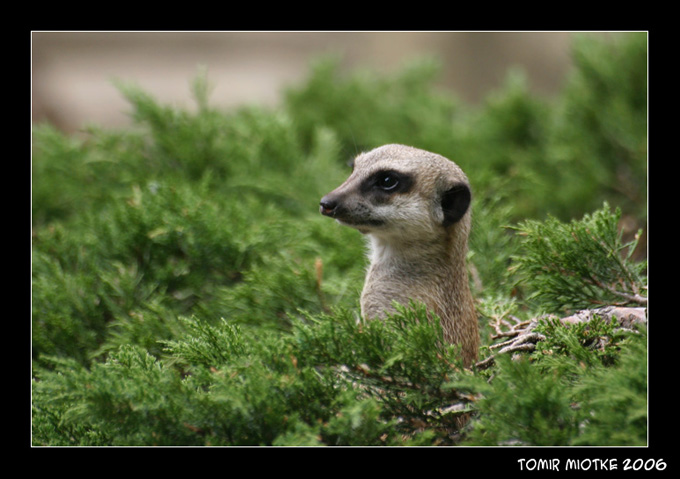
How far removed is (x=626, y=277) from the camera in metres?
2.41

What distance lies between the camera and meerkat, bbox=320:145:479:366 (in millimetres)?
2631

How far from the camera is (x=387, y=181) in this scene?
267cm

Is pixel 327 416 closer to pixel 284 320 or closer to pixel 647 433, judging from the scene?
pixel 647 433

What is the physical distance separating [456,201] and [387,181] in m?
0.26

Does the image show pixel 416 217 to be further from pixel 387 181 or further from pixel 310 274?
pixel 310 274

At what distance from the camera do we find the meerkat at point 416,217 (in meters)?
2.63

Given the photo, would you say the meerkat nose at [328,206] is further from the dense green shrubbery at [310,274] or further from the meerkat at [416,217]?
the dense green shrubbery at [310,274]

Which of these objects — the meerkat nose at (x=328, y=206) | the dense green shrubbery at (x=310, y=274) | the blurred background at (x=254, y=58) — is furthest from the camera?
the blurred background at (x=254, y=58)

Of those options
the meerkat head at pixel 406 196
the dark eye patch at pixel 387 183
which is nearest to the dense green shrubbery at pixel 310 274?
the meerkat head at pixel 406 196

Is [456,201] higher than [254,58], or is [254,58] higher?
[254,58]

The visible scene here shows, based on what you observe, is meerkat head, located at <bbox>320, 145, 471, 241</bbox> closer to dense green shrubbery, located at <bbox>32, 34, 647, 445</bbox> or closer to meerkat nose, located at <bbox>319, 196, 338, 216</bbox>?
meerkat nose, located at <bbox>319, 196, 338, 216</bbox>

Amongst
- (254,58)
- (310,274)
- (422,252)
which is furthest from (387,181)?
(254,58)

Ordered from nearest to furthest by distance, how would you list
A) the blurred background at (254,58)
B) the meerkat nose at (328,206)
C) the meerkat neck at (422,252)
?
1. the meerkat nose at (328,206)
2. the meerkat neck at (422,252)
3. the blurred background at (254,58)

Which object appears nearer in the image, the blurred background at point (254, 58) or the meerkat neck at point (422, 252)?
the meerkat neck at point (422, 252)
